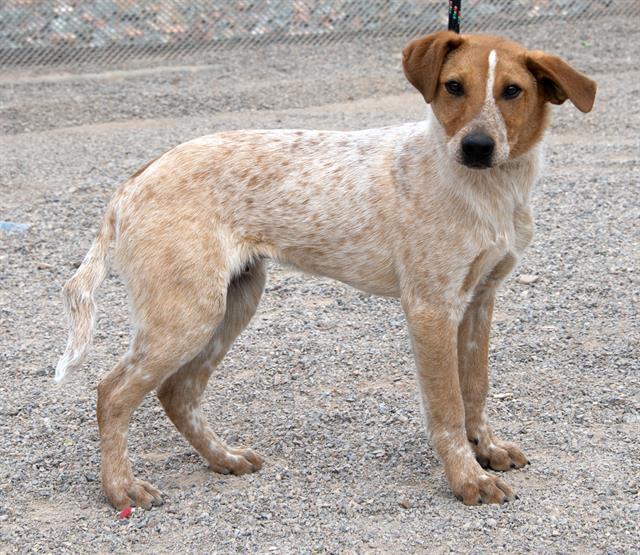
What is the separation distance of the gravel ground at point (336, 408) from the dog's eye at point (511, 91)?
1543mm

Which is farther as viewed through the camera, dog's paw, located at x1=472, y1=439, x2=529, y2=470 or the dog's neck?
dog's paw, located at x1=472, y1=439, x2=529, y2=470

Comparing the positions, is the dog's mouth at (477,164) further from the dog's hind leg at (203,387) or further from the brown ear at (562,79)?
the dog's hind leg at (203,387)

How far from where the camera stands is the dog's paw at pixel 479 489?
4.24 metres

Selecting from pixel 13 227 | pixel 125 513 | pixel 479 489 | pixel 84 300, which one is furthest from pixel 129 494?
pixel 13 227

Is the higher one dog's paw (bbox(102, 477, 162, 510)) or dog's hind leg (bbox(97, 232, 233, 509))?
dog's hind leg (bbox(97, 232, 233, 509))

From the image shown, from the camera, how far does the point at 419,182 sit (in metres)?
4.34

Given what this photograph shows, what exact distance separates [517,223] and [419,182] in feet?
1.35

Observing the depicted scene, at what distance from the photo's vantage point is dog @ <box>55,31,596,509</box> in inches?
162

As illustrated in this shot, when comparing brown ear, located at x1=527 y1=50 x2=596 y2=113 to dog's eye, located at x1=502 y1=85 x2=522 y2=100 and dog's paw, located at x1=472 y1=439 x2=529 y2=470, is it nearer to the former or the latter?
dog's eye, located at x1=502 y1=85 x2=522 y2=100

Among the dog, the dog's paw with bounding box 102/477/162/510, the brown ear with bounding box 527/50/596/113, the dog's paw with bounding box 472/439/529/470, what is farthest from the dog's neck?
the dog's paw with bounding box 102/477/162/510

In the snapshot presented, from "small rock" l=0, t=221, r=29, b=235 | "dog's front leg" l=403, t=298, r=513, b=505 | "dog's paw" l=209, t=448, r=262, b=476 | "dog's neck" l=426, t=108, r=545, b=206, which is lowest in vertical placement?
"small rock" l=0, t=221, r=29, b=235

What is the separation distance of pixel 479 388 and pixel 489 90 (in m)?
1.30

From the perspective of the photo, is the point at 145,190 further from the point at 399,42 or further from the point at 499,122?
the point at 399,42

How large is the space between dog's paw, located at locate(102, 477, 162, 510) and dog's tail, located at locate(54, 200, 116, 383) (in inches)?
18.3
